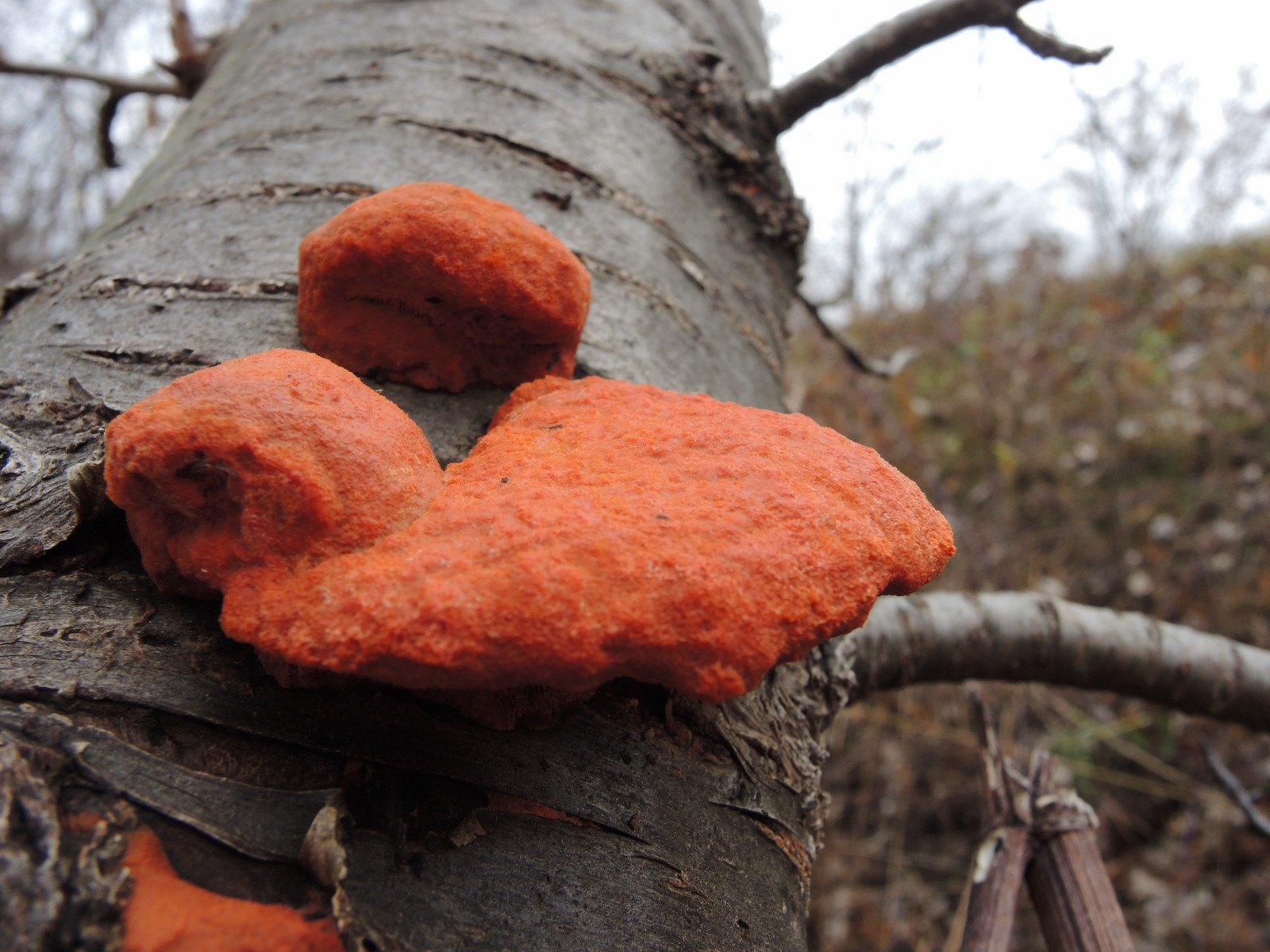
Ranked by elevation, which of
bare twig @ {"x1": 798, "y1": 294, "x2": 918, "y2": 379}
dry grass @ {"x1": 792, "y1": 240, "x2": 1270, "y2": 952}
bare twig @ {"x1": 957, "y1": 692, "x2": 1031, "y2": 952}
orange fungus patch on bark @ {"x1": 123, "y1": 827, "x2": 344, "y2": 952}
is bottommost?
dry grass @ {"x1": 792, "y1": 240, "x2": 1270, "y2": 952}

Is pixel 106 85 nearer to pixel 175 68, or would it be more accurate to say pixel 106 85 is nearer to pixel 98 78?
pixel 98 78

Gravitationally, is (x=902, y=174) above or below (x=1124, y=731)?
above

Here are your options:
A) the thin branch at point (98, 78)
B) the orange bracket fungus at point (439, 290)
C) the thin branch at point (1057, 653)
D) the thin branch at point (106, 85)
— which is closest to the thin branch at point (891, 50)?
the orange bracket fungus at point (439, 290)

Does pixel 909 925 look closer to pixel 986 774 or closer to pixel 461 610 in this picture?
pixel 986 774

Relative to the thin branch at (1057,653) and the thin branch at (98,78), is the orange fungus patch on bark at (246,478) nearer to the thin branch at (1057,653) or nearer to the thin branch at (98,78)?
the thin branch at (1057,653)

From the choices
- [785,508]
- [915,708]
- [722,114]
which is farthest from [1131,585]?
[785,508]

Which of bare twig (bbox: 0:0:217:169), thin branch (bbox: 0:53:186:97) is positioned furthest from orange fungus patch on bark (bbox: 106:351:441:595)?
thin branch (bbox: 0:53:186:97)

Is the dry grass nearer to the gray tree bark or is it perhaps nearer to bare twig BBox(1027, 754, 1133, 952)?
bare twig BBox(1027, 754, 1133, 952)
